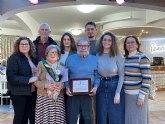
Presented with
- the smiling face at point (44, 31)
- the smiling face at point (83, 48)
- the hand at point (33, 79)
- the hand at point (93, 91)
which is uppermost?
the smiling face at point (44, 31)

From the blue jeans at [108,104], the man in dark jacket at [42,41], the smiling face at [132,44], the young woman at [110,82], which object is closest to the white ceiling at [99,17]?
the man in dark jacket at [42,41]

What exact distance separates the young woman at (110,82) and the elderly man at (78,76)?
10 cm

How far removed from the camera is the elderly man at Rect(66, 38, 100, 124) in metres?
2.86

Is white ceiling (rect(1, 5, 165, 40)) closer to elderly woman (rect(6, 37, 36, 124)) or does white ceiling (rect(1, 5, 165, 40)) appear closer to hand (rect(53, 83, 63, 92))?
elderly woman (rect(6, 37, 36, 124))

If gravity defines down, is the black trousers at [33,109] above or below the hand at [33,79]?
below

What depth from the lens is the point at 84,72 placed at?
284 cm

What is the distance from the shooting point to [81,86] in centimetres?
280

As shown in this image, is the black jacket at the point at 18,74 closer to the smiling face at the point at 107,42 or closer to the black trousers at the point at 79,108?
the black trousers at the point at 79,108

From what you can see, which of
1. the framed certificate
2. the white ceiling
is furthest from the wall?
the framed certificate

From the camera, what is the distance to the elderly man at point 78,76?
2.86m

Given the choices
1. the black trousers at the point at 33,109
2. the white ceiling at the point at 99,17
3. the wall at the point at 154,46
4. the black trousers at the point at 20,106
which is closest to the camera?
the black trousers at the point at 20,106

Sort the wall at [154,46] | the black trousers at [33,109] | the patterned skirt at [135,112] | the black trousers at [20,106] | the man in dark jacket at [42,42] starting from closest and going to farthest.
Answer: the patterned skirt at [135,112] < the black trousers at [20,106] < the black trousers at [33,109] < the man in dark jacket at [42,42] < the wall at [154,46]

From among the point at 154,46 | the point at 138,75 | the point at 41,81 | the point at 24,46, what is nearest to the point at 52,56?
the point at 41,81

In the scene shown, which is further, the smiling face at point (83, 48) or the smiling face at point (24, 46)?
the smiling face at point (24, 46)
